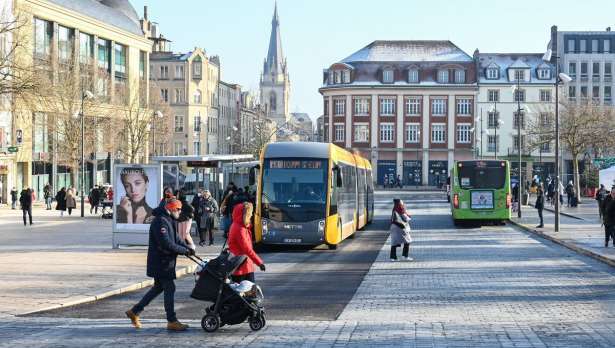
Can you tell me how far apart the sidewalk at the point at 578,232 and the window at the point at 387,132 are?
180 feet

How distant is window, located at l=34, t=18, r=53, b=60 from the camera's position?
223ft

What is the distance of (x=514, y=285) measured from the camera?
746 inches

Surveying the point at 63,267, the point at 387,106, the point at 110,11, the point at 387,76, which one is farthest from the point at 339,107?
the point at 63,267

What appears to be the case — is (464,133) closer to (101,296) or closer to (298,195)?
(298,195)

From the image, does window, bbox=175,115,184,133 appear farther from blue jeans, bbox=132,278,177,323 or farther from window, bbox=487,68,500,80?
blue jeans, bbox=132,278,177,323

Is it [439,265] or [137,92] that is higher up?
[137,92]

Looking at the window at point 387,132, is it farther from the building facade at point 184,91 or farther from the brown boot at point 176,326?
the brown boot at point 176,326

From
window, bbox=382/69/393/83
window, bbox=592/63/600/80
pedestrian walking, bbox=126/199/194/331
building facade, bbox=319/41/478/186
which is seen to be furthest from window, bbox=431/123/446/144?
pedestrian walking, bbox=126/199/194/331

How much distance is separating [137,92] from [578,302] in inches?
2683

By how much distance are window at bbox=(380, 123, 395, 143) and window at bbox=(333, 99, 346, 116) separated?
4778 mm

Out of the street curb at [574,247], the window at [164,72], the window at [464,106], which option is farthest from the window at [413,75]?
the street curb at [574,247]

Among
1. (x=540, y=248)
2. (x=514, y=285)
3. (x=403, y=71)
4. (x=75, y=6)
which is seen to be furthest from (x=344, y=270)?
(x=403, y=71)

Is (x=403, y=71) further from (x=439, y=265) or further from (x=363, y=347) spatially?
(x=363, y=347)

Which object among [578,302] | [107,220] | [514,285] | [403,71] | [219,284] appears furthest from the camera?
[403,71]
